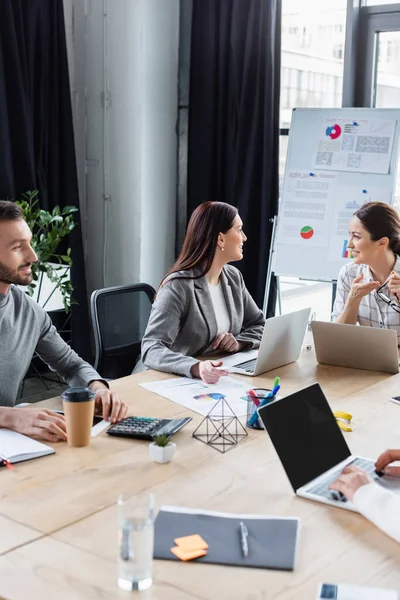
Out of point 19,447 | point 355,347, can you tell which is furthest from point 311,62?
point 19,447

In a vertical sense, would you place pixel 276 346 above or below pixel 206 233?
below

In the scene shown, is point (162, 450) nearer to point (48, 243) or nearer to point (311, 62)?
point (48, 243)

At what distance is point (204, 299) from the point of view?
3041mm

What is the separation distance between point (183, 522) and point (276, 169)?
11.3ft

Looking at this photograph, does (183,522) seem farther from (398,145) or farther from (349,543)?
(398,145)

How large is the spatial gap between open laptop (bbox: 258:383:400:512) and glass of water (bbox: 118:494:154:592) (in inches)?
16.7

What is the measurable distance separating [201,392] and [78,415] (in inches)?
23.3

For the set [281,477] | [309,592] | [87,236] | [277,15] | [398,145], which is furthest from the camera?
[87,236]

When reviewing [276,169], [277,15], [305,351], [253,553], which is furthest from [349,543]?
[277,15]

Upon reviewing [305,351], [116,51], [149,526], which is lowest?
[305,351]

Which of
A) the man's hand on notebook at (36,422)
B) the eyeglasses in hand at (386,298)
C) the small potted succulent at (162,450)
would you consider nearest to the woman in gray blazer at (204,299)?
the eyeglasses in hand at (386,298)

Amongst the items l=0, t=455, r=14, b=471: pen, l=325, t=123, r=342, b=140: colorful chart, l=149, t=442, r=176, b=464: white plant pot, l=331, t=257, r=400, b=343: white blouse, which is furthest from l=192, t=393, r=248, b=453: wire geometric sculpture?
l=325, t=123, r=342, b=140: colorful chart

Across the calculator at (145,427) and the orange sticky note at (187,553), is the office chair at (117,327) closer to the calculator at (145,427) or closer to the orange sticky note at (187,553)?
the calculator at (145,427)

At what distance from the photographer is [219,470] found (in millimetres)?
1780
